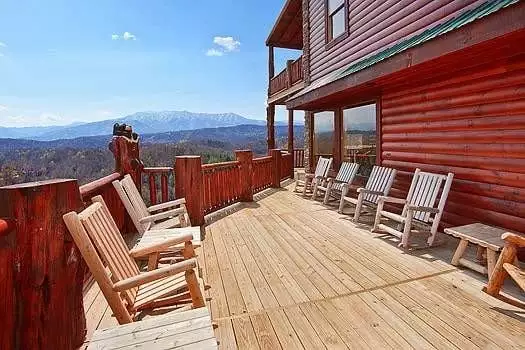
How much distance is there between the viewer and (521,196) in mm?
3588

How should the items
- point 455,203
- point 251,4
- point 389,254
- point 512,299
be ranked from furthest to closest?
point 251,4 < point 455,203 < point 389,254 < point 512,299

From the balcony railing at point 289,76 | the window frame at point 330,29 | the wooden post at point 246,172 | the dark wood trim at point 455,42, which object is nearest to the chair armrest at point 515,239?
the dark wood trim at point 455,42

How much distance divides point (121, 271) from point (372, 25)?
6.76 meters

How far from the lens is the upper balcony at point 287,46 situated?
10812mm

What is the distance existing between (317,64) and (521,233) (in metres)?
7.22

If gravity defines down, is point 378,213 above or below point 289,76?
below

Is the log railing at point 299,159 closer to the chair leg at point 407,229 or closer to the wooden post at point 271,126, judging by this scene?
the wooden post at point 271,126

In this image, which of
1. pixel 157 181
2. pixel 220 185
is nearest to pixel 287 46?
pixel 220 185

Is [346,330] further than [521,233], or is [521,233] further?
[521,233]

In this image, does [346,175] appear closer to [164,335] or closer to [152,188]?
[152,188]

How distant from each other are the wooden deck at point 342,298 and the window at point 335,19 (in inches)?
230

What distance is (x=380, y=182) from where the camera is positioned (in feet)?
18.3

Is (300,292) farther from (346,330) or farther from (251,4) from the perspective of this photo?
(251,4)

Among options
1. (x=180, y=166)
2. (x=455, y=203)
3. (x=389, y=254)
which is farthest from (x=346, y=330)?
(x=180, y=166)
